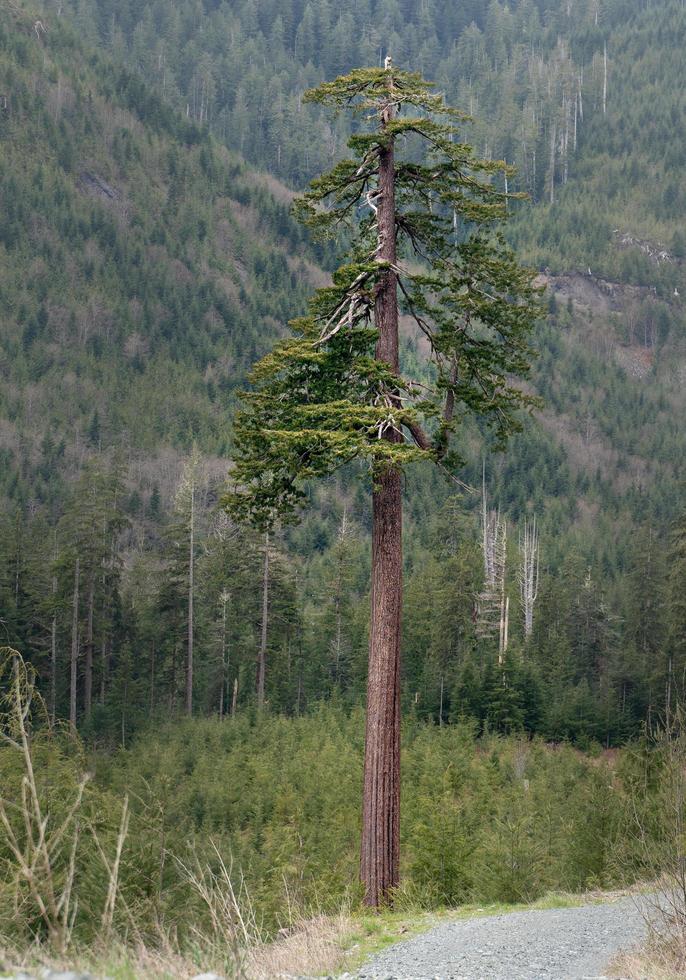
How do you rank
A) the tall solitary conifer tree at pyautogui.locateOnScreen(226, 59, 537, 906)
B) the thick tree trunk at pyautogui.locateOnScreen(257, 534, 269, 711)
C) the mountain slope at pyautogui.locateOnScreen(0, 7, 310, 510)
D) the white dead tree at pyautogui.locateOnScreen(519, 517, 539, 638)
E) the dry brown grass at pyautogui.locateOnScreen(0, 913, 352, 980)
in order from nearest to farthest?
the dry brown grass at pyautogui.locateOnScreen(0, 913, 352, 980) < the tall solitary conifer tree at pyautogui.locateOnScreen(226, 59, 537, 906) < the thick tree trunk at pyautogui.locateOnScreen(257, 534, 269, 711) < the white dead tree at pyautogui.locateOnScreen(519, 517, 539, 638) < the mountain slope at pyautogui.locateOnScreen(0, 7, 310, 510)

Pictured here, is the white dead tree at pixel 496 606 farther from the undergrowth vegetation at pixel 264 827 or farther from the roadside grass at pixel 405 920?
the roadside grass at pixel 405 920

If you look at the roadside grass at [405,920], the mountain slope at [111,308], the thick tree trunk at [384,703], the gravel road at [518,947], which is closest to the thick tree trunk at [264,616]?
the roadside grass at [405,920]

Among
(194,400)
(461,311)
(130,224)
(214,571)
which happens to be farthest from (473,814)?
(130,224)

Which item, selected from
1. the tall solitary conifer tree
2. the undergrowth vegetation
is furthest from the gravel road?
the tall solitary conifer tree

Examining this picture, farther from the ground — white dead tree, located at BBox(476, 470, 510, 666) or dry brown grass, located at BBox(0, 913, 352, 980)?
dry brown grass, located at BBox(0, 913, 352, 980)

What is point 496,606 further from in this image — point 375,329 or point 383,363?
point 383,363

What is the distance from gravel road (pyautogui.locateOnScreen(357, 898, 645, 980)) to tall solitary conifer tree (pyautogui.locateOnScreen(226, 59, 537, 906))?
1653 mm

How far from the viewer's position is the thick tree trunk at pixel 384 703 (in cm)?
1133

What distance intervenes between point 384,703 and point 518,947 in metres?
3.16

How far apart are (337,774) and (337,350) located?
69.8 feet

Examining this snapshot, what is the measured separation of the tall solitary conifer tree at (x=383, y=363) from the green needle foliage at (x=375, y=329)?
0.07 feet

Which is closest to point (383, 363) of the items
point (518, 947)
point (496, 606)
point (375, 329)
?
point (375, 329)

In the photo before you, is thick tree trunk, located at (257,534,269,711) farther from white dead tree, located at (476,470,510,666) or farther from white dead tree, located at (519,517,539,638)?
white dead tree, located at (519,517,539,638)

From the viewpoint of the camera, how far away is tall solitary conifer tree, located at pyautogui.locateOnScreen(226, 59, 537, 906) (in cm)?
1148
